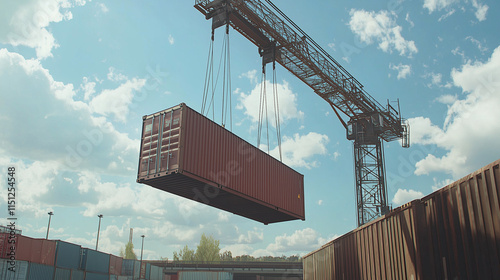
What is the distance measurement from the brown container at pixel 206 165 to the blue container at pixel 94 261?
1380 cm

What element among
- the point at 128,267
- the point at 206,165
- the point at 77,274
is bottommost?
the point at 77,274

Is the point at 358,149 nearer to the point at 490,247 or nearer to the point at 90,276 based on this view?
the point at 90,276

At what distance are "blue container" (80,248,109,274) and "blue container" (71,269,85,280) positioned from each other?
331 mm

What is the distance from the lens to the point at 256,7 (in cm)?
2039

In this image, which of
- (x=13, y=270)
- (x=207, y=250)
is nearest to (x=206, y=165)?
(x=13, y=270)

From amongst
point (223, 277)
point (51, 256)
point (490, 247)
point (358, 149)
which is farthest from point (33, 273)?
point (223, 277)

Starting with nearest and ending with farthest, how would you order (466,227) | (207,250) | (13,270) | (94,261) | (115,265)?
(466,227) → (13,270) → (94,261) → (115,265) → (207,250)

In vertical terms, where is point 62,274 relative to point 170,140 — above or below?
below

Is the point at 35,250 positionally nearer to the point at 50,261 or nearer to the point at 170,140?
the point at 50,261

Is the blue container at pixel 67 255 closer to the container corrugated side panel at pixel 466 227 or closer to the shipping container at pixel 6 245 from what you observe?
the shipping container at pixel 6 245

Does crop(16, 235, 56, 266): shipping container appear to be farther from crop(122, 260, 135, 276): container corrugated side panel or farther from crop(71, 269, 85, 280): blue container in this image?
crop(122, 260, 135, 276): container corrugated side panel

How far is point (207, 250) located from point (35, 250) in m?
54.8

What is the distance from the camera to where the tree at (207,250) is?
72625 millimetres

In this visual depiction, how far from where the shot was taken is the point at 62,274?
23.1m
